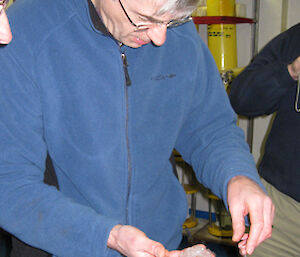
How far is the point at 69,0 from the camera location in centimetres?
102

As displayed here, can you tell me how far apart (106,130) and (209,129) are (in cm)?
39

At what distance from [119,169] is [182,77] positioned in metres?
0.35

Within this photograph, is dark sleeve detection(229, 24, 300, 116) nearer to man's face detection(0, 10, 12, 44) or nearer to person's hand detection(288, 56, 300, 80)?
person's hand detection(288, 56, 300, 80)

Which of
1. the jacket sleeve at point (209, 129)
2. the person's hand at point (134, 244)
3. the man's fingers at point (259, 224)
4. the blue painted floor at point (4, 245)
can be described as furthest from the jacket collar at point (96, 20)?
the blue painted floor at point (4, 245)

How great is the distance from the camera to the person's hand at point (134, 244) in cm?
85

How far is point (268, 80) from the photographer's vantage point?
1655 mm

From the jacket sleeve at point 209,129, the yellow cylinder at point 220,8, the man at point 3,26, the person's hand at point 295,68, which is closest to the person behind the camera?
the man at point 3,26

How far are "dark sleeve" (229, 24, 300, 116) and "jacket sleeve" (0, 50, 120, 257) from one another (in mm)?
1035

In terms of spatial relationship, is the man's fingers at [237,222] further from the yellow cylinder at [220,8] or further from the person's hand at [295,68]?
the yellow cylinder at [220,8]

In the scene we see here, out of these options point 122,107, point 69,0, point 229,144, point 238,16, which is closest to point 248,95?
point 229,144

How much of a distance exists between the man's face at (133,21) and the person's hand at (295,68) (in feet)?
2.58

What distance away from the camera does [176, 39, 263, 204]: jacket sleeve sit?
3.87 feet

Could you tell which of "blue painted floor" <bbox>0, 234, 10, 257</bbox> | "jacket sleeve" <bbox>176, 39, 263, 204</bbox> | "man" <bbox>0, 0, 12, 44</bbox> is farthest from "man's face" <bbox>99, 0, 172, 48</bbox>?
"blue painted floor" <bbox>0, 234, 10, 257</bbox>

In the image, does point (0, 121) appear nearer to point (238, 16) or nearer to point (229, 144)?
point (229, 144)
